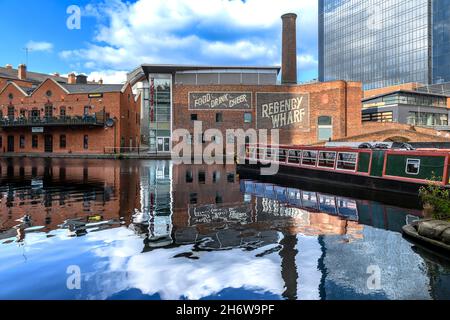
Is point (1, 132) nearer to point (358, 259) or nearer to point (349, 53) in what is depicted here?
point (358, 259)

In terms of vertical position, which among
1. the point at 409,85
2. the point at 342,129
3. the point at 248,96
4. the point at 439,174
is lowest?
the point at 439,174

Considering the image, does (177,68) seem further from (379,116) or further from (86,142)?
(379,116)

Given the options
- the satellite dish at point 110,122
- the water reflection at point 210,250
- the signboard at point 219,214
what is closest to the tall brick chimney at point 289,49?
the satellite dish at point 110,122

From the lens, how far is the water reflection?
5.44 metres

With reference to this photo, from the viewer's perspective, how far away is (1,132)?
47719mm

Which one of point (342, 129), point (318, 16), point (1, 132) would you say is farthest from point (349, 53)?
point (1, 132)

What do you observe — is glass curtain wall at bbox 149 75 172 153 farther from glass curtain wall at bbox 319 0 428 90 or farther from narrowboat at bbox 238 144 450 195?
glass curtain wall at bbox 319 0 428 90

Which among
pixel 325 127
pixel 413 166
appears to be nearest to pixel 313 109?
pixel 325 127

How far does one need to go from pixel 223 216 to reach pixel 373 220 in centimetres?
438

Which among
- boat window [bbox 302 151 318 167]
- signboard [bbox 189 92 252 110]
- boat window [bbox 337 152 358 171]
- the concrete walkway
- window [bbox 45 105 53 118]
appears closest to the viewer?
boat window [bbox 337 152 358 171]

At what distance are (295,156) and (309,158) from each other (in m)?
1.59

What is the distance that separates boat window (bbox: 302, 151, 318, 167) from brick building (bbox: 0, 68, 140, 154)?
91.6 feet

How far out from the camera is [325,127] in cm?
4356

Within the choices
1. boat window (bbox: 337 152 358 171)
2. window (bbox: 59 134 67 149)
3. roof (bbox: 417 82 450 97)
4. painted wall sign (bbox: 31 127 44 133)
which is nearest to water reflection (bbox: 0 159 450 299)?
boat window (bbox: 337 152 358 171)
